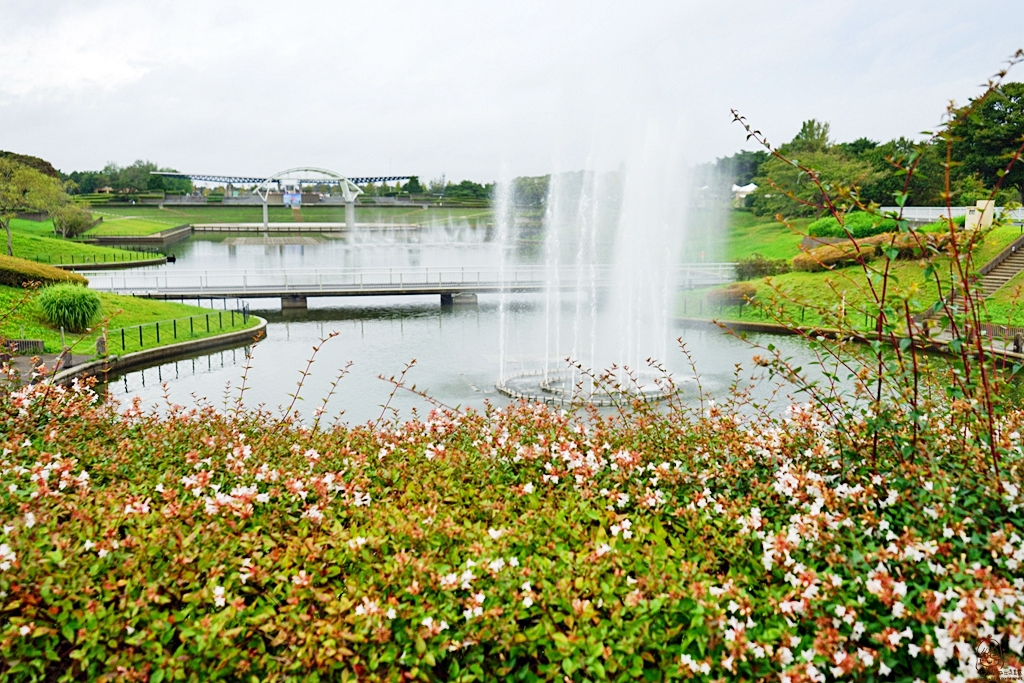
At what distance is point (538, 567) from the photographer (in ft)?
12.4

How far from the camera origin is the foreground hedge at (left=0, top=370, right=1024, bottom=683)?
3.25 metres

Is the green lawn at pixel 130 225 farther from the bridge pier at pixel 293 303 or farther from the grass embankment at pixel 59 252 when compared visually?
the bridge pier at pixel 293 303

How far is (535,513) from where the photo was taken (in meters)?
4.40

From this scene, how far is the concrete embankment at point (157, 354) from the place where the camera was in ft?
61.5

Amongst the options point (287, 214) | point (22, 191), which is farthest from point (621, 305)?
point (287, 214)

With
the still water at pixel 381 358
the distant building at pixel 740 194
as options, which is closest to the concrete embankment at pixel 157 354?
the still water at pixel 381 358

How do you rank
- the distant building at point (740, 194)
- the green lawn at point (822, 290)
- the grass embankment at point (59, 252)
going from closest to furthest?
the green lawn at point (822, 290)
the grass embankment at point (59, 252)
the distant building at point (740, 194)

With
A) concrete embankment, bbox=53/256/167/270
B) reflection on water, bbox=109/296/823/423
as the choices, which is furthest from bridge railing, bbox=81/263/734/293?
concrete embankment, bbox=53/256/167/270

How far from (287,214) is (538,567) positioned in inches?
4932

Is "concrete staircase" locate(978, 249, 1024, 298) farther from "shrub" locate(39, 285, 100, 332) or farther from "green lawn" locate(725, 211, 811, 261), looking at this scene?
"shrub" locate(39, 285, 100, 332)

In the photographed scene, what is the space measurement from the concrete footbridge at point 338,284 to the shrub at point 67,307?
7.18m

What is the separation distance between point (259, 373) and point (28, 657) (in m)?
17.7

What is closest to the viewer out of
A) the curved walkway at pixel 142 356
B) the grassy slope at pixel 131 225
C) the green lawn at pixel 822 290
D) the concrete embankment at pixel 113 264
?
the curved walkway at pixel 142 356

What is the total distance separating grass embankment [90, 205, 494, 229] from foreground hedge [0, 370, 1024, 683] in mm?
99584
